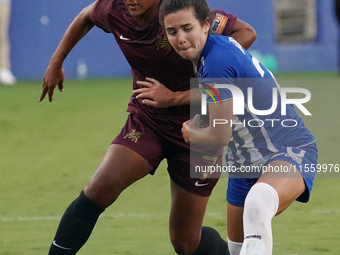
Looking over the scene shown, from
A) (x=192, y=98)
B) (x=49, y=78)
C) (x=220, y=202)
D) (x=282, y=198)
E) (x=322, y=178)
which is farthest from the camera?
(x=322, y=178)

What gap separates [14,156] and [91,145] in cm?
110

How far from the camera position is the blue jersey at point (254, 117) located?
133 inches

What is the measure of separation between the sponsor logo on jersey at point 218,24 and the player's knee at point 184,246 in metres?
1.42

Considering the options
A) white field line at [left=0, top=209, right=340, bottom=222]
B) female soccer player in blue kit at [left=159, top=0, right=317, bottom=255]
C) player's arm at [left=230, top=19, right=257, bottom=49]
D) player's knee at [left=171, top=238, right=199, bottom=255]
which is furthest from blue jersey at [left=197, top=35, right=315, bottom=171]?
white field line at [left=0, top=209, right=340, bottom=222]

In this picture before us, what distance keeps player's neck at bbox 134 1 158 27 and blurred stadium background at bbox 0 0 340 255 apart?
1.72m

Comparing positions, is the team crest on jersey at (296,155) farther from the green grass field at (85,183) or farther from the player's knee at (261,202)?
the green grass field at (85,183)

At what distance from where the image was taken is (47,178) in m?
7.67

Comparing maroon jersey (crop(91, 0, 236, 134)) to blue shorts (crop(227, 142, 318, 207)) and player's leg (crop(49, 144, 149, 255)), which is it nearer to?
player's leg (crop(49, 144, 149, 255))

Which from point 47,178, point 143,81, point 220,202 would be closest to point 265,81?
point 143,81

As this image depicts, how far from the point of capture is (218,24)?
146 inches

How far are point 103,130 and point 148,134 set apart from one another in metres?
6.15

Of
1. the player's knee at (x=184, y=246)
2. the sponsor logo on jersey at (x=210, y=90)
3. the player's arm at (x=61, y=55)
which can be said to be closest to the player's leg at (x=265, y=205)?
the sponsor logo on jersey at (x=210, y=90)

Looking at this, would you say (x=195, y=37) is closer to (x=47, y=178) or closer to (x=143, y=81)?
(x=143, y=81)

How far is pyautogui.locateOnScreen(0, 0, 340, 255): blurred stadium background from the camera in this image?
5250 millimetres
